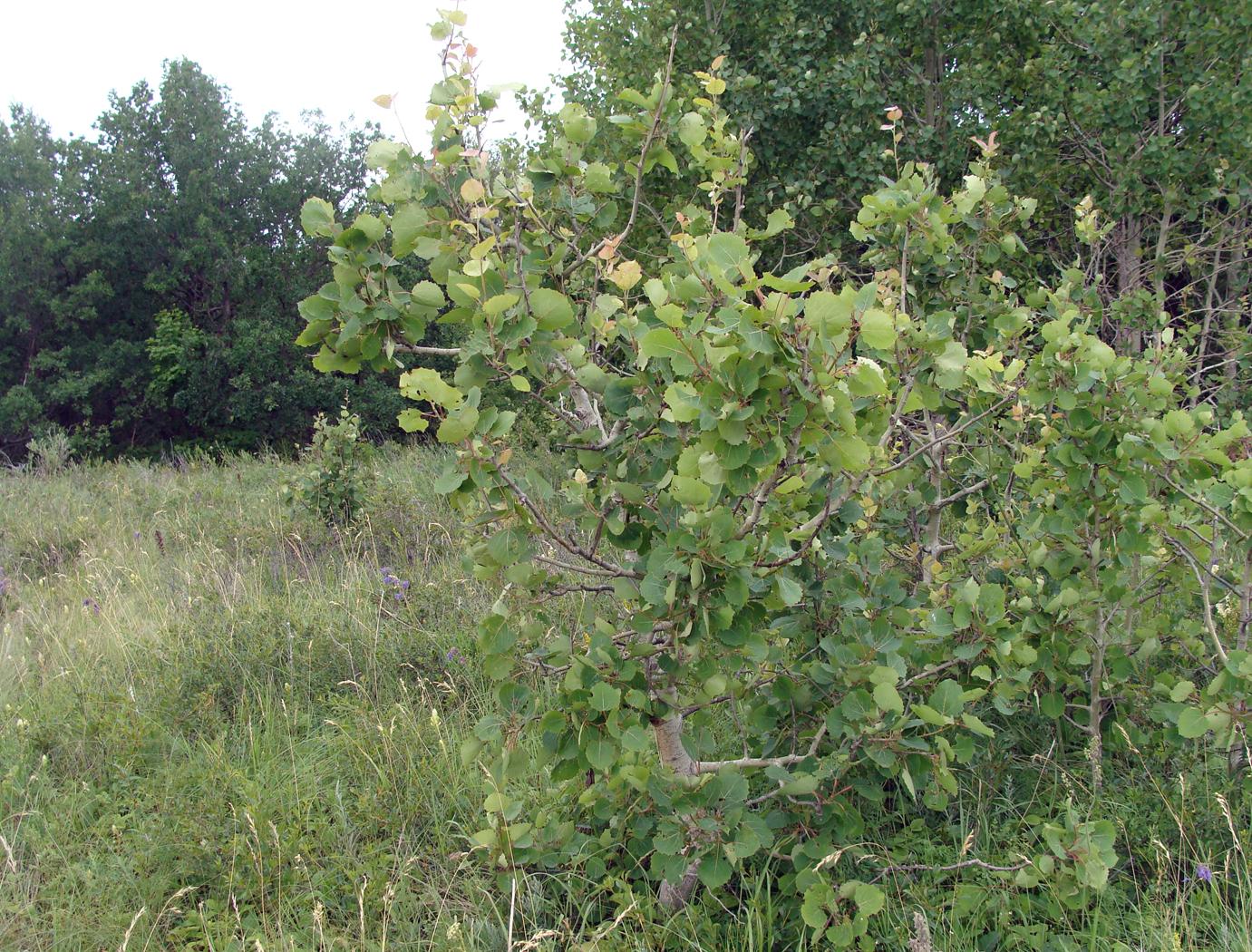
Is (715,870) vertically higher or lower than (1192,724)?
lower

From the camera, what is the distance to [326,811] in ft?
9.57

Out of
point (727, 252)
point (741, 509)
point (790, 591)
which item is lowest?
point (790, 591)

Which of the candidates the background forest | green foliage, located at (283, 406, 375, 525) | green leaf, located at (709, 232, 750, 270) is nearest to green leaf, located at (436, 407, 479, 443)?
green leaf, located at (709, 232, 750, 270)

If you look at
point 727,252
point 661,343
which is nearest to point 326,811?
point 661,343

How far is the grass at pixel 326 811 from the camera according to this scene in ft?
7.19

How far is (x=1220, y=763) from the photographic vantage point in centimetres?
254

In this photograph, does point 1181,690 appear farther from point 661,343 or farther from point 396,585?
point 396,585

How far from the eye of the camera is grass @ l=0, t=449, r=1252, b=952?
2191 millimetres

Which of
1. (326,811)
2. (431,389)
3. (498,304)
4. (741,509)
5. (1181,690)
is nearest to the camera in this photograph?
(431,389)

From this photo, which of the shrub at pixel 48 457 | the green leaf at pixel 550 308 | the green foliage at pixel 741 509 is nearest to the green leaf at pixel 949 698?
the green foliage at pixel 741 509

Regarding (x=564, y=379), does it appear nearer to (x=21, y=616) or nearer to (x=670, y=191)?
(x=21, y=616)

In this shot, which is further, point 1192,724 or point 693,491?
point 1192,724

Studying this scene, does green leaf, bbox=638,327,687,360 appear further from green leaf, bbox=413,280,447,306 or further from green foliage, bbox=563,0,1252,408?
green foliage, bbox=563,0,1252,408

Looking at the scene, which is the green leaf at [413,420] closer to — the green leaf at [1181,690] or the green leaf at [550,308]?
the green leaf at [550,308]
